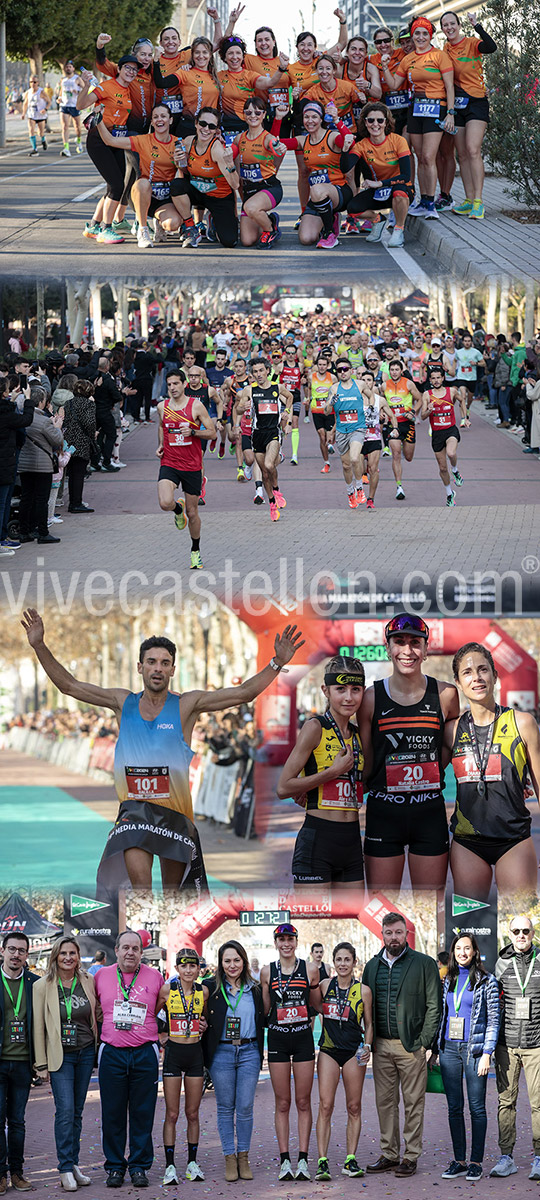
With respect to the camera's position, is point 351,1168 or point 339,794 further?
point 339,794

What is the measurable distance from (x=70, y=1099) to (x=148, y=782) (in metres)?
1.41

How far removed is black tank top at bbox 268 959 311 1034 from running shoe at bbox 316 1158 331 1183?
55cm

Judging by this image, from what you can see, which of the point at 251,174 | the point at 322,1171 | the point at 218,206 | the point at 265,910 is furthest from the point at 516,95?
the point at 322,1171

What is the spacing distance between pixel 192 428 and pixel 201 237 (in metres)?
2.85

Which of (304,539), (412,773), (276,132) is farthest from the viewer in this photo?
(276,132)

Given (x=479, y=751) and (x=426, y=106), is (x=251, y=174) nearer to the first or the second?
(x=426, y=106)

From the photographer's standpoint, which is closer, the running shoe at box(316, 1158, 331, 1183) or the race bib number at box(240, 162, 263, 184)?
the running shoe at box(316, 1158, 331, 1183)

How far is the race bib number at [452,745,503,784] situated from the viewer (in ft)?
20.6

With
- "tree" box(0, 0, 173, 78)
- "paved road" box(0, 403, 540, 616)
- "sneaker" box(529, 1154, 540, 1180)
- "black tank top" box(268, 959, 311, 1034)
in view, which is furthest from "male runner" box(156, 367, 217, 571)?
"tree" box(0, 0, 173, 78)

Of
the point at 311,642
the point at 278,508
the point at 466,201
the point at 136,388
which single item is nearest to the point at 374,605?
the point at 311,642

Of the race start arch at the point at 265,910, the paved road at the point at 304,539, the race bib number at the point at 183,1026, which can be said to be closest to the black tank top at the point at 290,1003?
the race bib number at the point at 183,1026

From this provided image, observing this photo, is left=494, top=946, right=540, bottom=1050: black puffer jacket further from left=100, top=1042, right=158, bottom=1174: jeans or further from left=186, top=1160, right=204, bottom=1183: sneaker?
left=100, top=1042, right=158, bottom=1174: jeans

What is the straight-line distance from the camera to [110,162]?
13.0m

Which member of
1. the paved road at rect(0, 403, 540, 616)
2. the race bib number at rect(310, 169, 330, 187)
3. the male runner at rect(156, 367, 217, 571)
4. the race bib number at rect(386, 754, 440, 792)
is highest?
the race bib number at rect(310, 169, 330, 187)
